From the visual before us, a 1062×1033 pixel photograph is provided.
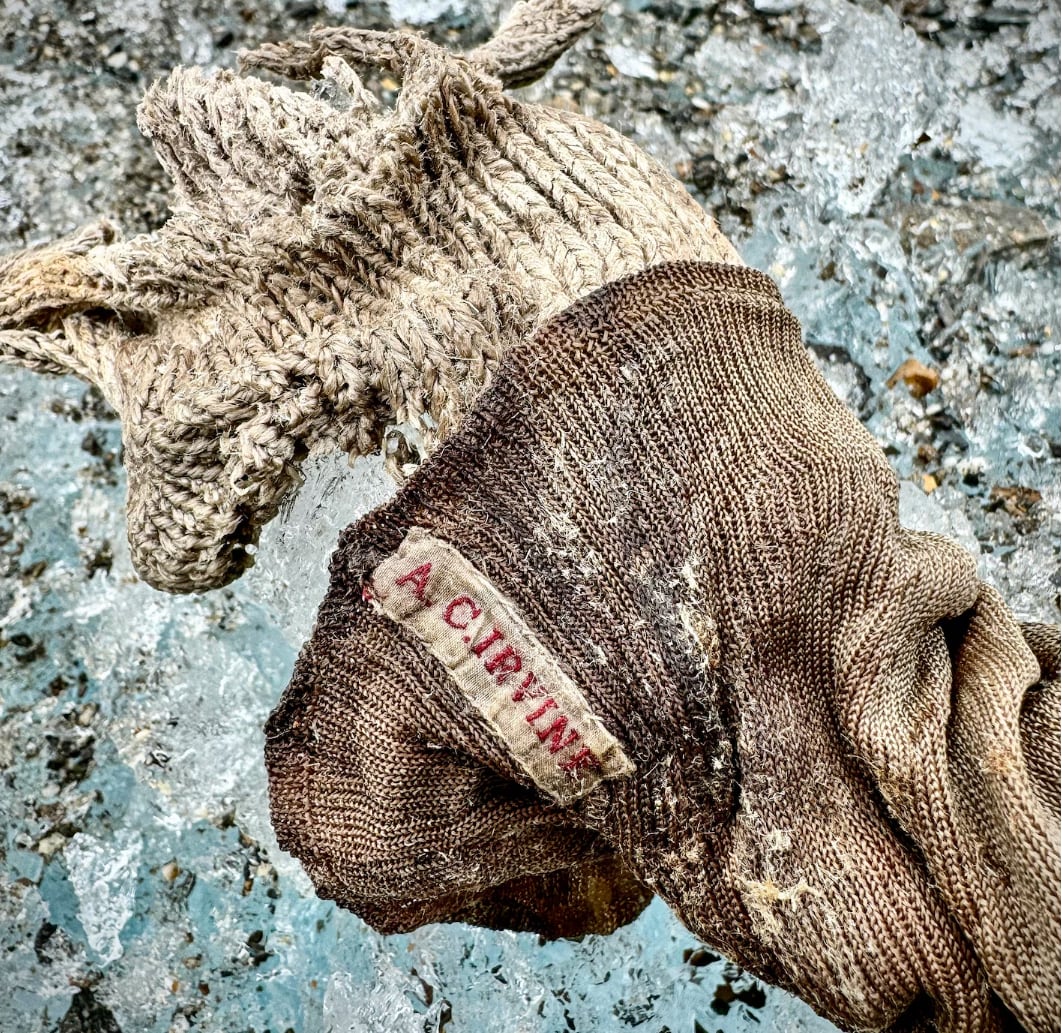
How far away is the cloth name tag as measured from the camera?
0.61m

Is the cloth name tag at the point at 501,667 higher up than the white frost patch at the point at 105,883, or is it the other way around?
the cloth name tag at the point at 501,667

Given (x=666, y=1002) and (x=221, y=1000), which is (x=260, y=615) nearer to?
(x=221, y=1000)

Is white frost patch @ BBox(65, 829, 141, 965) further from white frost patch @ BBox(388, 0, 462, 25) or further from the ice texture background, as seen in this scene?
white frost patch @ BBox(388, 0, 462, 25)

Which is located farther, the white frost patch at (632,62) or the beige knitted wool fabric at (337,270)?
the white frost patch at (632,62)

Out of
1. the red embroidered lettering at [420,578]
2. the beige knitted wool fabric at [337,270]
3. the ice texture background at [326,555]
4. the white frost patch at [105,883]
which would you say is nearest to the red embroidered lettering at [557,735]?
the red embroidered lettering at [420,578]

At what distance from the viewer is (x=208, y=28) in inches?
57.6

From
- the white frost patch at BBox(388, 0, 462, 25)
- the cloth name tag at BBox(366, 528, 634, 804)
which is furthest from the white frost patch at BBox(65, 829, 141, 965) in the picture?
the white frost patch at BBox(388, 0, 462, 25)

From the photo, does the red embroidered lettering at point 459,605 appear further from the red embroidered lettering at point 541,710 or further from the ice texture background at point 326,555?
the ice texture background at point 326,555

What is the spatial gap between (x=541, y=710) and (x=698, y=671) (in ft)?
0.31

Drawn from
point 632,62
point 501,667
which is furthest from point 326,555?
point 632,62

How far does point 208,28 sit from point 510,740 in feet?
4.11

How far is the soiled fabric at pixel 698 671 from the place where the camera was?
0.57 m

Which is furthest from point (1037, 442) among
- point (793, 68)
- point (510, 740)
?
point (510, 740)

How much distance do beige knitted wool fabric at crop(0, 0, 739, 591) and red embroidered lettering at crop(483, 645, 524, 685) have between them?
170 millimetres
